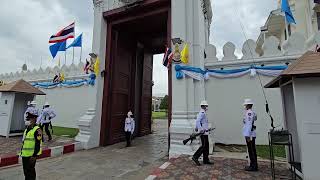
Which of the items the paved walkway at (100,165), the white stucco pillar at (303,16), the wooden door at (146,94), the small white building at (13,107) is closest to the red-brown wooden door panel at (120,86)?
the paved walkway at (100,165)

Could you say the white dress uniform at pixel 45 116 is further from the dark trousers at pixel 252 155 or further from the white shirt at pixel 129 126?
the dark trousers at pixel 252 155

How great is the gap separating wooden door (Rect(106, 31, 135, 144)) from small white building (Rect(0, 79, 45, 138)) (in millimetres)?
4048

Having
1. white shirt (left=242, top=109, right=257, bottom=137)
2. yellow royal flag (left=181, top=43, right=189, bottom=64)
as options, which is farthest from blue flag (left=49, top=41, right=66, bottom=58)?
white shirt (left=242, top=109, right=257, bottom=137)

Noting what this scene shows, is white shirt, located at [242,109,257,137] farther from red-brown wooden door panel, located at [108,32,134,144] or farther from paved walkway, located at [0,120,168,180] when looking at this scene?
red-brown wooden door panel, located at [108,32,134,144]

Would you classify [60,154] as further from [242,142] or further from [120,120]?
[242,142]

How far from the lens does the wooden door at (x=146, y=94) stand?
37.0 ft

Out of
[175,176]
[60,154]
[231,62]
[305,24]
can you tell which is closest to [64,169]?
[60,154]

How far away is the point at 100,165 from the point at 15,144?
14.0 ft

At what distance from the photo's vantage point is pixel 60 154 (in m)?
6.88

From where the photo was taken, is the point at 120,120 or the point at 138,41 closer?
the point at 120,120

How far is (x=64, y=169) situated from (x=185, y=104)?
11.9ft

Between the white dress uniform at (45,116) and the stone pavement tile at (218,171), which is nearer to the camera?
the stone pavement tile at (218,171)

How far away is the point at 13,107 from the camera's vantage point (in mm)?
9664

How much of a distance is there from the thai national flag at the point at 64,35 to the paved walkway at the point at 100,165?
6990 mm
